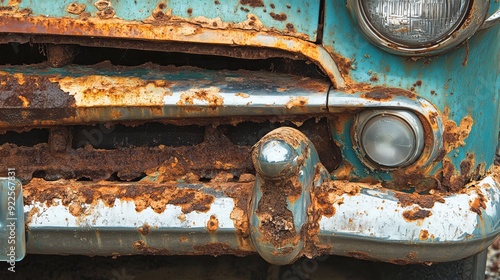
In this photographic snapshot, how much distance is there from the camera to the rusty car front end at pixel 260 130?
5.90 ft

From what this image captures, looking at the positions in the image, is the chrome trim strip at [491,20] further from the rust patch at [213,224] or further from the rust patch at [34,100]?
the rust patch at [34,100]

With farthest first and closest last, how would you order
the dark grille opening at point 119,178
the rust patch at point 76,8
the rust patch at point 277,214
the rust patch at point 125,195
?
the dark grille opening at point 119,178 → the rust patch at point 76,8 → the rust patch at point 125,195 → the rust patch at point 277,214

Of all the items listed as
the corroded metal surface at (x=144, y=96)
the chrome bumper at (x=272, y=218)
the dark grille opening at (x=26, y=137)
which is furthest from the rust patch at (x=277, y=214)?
the dark grille opening at (x=26, y=137)

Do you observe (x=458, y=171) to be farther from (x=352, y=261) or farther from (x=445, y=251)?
(x=352, y=261)

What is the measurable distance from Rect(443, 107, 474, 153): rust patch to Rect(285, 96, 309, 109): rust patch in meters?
0.34

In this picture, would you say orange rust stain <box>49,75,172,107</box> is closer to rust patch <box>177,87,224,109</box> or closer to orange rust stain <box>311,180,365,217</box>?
rust patch <box>177,87,224,109</box>

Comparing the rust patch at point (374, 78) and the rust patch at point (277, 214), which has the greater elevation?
the rust patch at point (374, 78)

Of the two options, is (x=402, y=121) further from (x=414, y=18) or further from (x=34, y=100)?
(x=34, y=100)

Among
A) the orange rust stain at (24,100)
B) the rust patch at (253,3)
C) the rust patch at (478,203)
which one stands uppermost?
the rust patch at (253,3)

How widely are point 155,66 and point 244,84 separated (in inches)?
10.1

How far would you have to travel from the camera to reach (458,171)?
6.43ft

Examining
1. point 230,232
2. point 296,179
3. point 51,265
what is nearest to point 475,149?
point 296,179

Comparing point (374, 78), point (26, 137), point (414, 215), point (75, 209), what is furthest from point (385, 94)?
point (26, 137)

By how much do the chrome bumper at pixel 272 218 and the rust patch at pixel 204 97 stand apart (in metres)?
0.17
